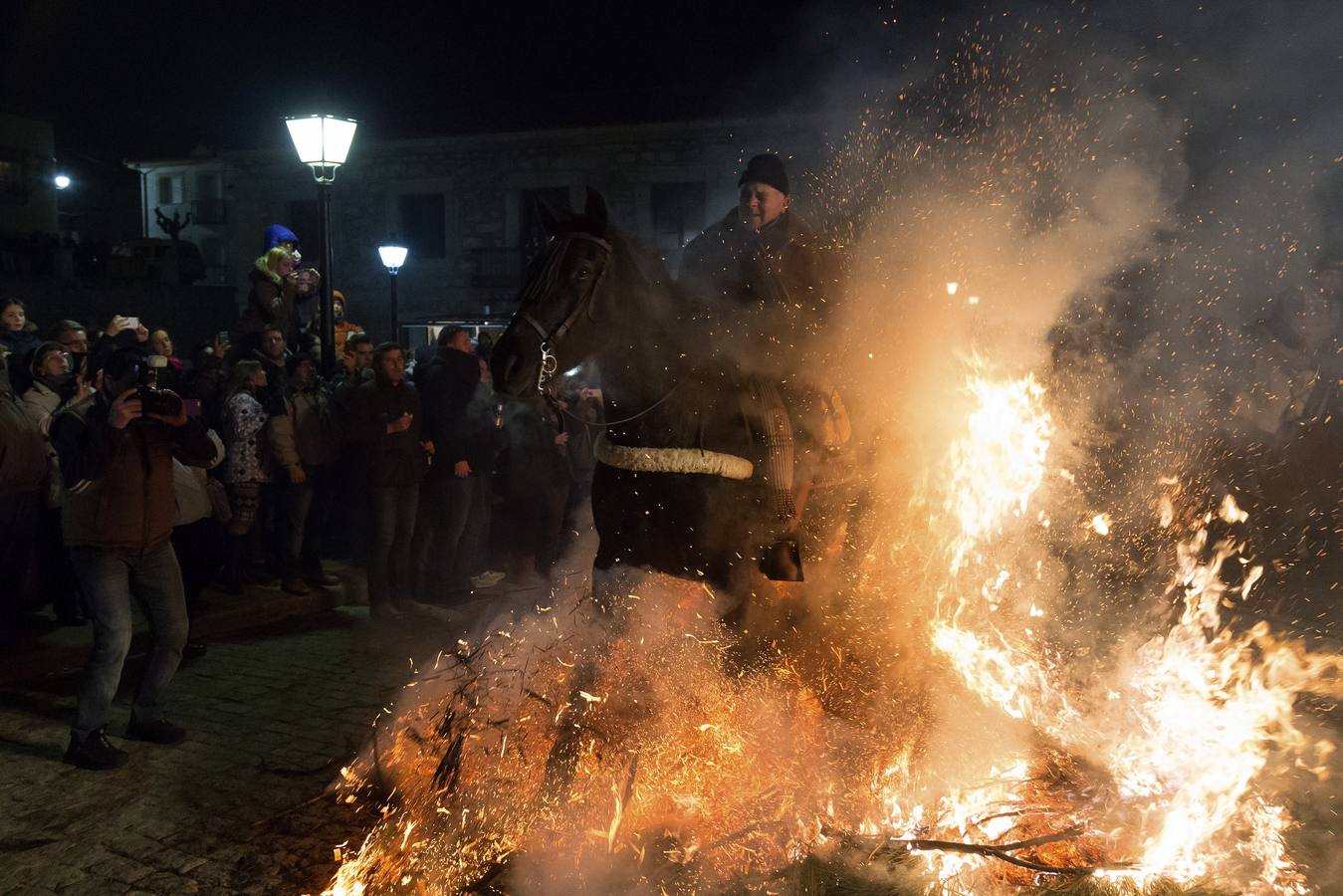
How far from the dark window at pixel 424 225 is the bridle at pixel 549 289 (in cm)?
2751

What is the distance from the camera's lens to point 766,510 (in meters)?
4.73

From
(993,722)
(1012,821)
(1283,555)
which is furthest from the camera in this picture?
(1283,555)

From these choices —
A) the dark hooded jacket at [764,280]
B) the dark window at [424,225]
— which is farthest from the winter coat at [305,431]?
the dark window at [424,225]

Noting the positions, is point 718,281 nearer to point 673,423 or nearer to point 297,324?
point 673,423

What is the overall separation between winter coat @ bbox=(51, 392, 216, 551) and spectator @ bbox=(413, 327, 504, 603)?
3.42 metres

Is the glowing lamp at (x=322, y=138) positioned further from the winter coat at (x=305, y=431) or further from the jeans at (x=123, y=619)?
the jeans at (x=123, y=619)

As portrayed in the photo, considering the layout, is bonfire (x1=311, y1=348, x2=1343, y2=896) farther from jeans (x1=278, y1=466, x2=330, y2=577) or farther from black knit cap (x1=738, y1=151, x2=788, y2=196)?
jeans (x1=278, y1=466, x2=330, y2=577)

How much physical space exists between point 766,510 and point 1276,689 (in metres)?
2.66

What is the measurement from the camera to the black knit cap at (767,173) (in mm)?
5238

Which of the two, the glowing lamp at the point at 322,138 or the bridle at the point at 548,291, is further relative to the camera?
the glowing lamp at the point at 322,138

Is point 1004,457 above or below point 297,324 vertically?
below

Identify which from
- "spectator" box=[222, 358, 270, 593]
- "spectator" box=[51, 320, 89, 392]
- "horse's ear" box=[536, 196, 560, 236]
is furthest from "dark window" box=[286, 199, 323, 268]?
"horse's ear" box=[536, 196, 560, 236]

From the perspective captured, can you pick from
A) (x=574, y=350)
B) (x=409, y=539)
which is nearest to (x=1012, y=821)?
(x=574, y=350)

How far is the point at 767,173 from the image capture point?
525cm
